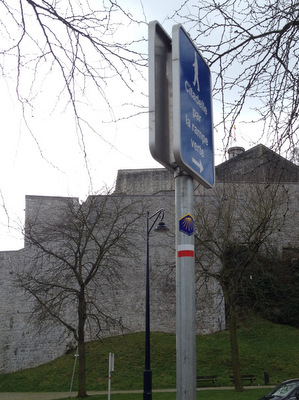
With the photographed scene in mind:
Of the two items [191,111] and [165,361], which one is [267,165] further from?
[165,361]

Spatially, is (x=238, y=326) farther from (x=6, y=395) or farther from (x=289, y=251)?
(x=6, y=395)

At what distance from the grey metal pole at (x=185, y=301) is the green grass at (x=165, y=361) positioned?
16.9 meters

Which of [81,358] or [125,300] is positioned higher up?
[125,300]

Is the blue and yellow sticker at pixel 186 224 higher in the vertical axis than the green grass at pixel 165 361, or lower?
higher

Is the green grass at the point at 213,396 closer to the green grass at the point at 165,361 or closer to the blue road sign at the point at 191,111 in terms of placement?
the green grass at the point at 165,361

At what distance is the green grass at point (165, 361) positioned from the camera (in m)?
19.2

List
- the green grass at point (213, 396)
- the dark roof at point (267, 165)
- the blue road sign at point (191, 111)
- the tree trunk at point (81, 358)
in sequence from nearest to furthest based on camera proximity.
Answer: the blue road sign at point (191, 111) → the dark roof at point (267, 165) → the green grass at point (213, 396) → the tree trunk at point (81, 358)

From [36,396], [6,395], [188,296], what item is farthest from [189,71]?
[6,395]

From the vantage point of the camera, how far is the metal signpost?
2150mm

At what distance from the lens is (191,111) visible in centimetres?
237

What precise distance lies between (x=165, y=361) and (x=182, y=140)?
20.2 meters

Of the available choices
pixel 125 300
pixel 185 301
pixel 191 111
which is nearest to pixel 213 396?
pixel 125 300

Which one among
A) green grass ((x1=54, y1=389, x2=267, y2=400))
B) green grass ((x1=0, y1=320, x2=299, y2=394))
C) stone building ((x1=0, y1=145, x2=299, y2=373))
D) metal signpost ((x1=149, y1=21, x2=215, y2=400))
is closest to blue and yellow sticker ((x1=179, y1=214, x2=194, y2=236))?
metal signpost ((x1=149, y1=21, x2=215, y2=400))

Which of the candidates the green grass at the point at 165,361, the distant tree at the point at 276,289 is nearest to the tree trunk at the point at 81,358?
the green grass at the point at 165,361
